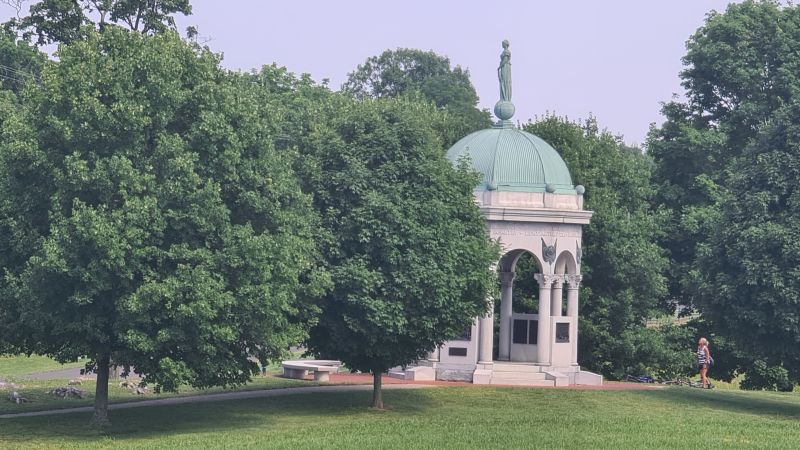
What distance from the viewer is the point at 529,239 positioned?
5338 cm

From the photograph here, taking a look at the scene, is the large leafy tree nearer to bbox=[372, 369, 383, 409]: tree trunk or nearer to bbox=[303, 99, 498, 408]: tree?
bbox=[303, 99, 498, 408]: tree

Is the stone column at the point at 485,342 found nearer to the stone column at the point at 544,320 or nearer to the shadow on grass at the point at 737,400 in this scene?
the stone column at the point at 544,320

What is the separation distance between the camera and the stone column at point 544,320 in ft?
178

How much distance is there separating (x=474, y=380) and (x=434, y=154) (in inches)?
427

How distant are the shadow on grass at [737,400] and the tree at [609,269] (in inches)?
263

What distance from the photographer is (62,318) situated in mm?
39125

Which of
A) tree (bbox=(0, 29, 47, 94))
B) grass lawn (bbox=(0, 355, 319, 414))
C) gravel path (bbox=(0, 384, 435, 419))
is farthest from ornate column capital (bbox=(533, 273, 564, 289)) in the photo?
tree (bbox=(0, 29, 47, 94))

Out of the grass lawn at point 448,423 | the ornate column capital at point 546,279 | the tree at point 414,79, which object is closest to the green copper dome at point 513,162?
the ornate column capital at point 546,279

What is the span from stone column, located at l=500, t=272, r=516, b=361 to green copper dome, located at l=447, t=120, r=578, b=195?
5.32 meters

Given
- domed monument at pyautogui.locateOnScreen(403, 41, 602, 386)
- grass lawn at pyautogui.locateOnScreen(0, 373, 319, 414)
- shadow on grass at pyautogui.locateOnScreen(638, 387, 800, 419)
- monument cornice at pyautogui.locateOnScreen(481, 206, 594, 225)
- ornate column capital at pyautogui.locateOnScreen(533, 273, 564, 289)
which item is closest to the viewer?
grass lawn at pyautogui.locateOnScreen(0, 373, 319, 414)

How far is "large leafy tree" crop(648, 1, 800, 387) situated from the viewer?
4806 cm

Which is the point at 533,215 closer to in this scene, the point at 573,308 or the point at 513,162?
the point at 513,162

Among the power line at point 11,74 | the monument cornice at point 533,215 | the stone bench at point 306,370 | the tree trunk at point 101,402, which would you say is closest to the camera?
the tree trunk at point 101,402

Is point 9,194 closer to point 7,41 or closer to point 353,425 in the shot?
point 353,425
